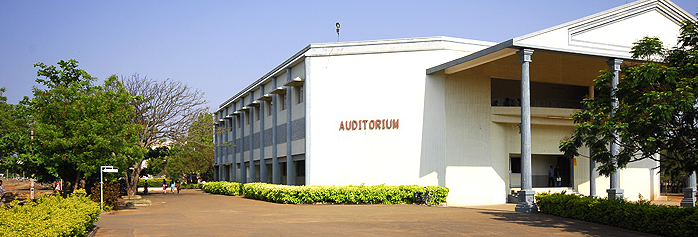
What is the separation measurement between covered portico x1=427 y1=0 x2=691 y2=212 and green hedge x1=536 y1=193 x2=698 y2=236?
2.64 meters

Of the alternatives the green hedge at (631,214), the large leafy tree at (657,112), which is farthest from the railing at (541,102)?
the large leafy tree at (657,112)

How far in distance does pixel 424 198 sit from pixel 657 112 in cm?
1633

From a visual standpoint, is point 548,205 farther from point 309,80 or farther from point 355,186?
point 309,80

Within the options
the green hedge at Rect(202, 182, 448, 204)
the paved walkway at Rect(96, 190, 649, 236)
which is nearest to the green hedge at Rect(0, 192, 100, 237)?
the paved walkway at Rect(96, 190, 649, 236)

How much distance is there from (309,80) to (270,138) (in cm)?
1011

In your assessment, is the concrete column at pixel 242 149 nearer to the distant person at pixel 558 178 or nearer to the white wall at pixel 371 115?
the white wall at pixel 371 115

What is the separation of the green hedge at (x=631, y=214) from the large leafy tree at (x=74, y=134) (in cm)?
1960

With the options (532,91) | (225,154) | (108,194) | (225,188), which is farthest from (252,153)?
(532,91)

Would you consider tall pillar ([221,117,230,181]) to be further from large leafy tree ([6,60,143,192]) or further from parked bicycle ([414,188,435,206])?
parked bicycle ([414,188,435,206])

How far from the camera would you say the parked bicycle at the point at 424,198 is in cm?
2989

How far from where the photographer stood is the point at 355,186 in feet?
102

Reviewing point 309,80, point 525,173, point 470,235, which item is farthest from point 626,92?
point 309,80

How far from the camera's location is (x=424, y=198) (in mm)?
29984

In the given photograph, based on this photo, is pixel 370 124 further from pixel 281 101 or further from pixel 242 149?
pixel 242 149
